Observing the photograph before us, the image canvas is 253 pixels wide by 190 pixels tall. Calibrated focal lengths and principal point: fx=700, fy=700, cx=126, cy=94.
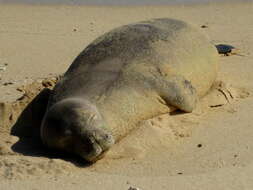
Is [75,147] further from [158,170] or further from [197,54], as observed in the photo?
[197,54]

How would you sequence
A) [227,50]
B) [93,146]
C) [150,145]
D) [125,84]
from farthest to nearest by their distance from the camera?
1. [227,50]
2. [125,84]
3. [150,145]
4. [93,146]

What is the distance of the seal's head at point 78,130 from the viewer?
16.5ft

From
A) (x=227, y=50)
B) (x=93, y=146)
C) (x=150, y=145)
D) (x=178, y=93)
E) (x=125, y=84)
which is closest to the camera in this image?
(x=93, y=146)

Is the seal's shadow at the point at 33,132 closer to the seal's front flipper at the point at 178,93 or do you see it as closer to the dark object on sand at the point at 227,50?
the seal's front flipper at the point at 178,93

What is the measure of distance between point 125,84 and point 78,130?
801mm

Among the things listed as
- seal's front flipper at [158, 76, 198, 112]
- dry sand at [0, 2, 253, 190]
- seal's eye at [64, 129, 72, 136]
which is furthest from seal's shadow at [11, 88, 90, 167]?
seal's front flipper at [158, 76, 198, 112]

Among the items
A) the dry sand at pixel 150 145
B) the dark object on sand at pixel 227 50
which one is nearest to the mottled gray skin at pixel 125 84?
the dry sand at pixel 150 145

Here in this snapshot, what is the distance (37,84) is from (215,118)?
5.89 feet

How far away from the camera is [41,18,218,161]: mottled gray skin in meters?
5.11

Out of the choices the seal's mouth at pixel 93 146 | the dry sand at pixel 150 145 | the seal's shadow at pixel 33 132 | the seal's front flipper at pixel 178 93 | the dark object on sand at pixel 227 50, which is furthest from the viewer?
the dark object on sand at pixel 227 50

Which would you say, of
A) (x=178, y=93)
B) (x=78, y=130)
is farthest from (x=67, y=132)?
(x=178, y=93)

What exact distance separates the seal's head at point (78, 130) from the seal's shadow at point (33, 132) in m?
0.08

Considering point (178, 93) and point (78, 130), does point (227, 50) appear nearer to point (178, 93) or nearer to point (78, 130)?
point (178, 93)

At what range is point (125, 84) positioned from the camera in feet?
18.7
